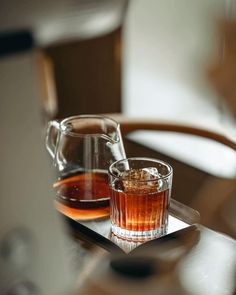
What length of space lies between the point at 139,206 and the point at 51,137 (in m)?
0.21

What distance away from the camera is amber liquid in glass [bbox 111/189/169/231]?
823 millimetres

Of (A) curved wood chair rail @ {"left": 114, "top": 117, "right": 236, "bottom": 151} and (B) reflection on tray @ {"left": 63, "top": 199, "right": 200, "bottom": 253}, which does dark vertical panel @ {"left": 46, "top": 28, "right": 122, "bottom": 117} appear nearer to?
(A) curved wood chair rail @ {"left": 114, "top": 117, "right": 236, "bottom": 151}

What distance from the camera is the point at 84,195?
35.5 inches

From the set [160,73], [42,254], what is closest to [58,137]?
[42,254]

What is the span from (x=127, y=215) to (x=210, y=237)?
0.34 ft

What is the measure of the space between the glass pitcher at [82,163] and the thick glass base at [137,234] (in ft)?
0.22

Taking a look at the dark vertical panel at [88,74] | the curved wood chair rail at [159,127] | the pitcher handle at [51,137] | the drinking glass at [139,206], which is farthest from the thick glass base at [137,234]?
the dark vertical panel at [88,74]

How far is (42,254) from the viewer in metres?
0.38

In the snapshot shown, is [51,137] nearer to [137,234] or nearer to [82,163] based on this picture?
[82,163]

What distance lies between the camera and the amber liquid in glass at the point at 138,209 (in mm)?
823

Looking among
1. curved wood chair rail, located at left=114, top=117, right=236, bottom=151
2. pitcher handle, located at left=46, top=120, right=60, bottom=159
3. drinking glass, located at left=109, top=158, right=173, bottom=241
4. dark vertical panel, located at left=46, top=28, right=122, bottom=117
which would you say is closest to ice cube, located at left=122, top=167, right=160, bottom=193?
drinking glass, located at left=109, top=158, right=173, bottom=241

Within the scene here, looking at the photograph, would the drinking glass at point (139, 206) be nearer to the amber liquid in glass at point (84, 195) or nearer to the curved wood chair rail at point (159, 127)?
the amber liquid in glass at point (84, 195)

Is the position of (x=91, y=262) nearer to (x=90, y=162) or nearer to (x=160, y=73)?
(x=90, y=162)

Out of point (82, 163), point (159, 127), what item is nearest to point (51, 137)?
point (82, 163)
